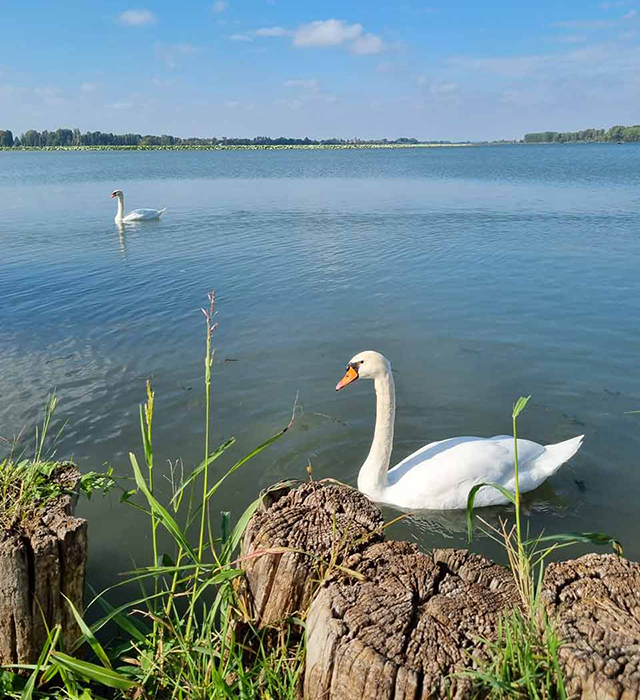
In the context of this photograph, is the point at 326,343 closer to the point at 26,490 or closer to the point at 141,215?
the point at 26,490

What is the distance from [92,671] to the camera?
8.14 ft

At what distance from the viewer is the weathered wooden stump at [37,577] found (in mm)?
2713

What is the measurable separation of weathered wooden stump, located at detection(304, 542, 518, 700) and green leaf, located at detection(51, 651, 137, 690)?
747 mm

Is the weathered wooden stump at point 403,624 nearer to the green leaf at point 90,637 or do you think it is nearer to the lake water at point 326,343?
the green leaf at point 90,637

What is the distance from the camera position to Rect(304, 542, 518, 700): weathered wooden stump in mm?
2037

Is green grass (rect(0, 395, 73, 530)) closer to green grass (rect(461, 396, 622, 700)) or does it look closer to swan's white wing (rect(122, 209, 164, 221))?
green grass (rect(461, 396, 622, 700))

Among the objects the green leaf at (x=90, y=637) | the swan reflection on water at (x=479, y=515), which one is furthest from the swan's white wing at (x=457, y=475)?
the green leaf at (x=90, y=637)

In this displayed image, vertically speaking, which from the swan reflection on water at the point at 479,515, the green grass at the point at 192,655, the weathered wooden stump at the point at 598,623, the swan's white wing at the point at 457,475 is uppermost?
the weathered wooden stump at the point at 598,623

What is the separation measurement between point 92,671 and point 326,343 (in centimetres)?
800

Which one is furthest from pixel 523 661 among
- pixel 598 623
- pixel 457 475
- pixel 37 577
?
pixel 457 475

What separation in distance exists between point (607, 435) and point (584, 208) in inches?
826

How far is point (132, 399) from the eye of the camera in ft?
26.6

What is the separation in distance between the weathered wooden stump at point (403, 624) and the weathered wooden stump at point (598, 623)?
0.20 meters

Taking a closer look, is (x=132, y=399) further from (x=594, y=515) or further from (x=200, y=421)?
(x=594, y=515)
